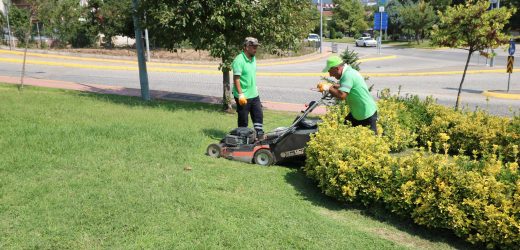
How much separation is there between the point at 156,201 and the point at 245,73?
110 inches

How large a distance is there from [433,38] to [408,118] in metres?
4.80

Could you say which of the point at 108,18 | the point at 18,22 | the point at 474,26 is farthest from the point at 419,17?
the point at 474,26

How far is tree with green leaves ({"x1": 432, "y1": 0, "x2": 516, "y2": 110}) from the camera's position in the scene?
1048 cm

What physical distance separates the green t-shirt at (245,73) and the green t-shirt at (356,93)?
1554mm

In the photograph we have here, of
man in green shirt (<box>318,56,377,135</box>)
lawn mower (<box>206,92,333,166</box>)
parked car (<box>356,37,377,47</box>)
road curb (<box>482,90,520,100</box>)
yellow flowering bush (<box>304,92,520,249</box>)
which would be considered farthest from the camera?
parked car (<box>356,37,377,47</box>)

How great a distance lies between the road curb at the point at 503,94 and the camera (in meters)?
14.8

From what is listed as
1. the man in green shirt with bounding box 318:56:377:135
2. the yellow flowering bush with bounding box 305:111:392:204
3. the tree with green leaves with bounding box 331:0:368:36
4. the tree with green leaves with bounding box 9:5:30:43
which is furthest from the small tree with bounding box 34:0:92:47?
the tree with green leaves with bounding box 331:0:368:36

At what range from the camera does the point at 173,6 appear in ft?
31.9

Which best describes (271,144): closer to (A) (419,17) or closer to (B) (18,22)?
(B) (18,22)

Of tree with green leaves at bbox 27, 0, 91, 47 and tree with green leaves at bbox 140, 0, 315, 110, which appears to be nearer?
tree with green leaves at bbox 140, 0, 315, 110

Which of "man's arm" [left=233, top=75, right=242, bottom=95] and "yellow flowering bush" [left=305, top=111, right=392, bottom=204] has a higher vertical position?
"man's arm" [left=233, top=75, right=242, bottom=95]

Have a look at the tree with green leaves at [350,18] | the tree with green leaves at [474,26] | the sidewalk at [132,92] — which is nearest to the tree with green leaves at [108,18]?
the sidewalk at [132,92]

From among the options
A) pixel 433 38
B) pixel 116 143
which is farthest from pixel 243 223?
pixel 433 38

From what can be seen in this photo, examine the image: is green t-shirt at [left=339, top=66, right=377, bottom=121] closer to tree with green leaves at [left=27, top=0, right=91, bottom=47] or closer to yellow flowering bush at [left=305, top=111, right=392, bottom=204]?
yellow flowering bush at [left=305, top=111, right=392, bottom=204]
